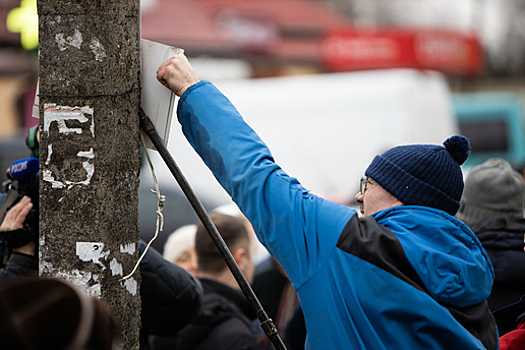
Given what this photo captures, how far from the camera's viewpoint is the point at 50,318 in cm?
114

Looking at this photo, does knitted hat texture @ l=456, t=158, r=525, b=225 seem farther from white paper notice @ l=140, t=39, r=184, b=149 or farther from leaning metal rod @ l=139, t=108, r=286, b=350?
white paper notice @ l=140, t=39, r=184, b=149

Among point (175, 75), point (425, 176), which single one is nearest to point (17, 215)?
point (175, 75)

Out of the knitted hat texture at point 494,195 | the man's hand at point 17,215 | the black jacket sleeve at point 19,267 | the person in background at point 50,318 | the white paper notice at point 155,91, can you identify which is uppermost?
the white paper notice at point 155,91

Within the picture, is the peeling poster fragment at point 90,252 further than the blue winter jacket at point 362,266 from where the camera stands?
Yes

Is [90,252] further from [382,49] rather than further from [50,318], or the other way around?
[382,49]

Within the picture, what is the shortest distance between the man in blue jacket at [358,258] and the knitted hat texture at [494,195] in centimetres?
126

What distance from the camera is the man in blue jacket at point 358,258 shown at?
1762 mm

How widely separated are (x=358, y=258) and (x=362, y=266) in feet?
0.08

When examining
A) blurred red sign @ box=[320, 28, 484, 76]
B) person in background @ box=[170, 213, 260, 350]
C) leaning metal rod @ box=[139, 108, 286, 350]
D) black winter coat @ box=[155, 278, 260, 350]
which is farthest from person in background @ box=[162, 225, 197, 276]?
blurred red sign @ box=[320, 28, 484, 76]

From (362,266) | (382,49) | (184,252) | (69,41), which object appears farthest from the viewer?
(382,49)

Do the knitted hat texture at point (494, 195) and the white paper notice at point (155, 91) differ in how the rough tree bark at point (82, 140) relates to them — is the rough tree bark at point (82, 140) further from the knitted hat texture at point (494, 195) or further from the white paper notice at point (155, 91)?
the knitted hat texture at point (494, 195)

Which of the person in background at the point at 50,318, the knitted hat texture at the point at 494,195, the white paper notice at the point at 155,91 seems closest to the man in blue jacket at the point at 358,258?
the white paper notice at the point at 155,91

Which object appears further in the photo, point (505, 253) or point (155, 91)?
point (505, 253)

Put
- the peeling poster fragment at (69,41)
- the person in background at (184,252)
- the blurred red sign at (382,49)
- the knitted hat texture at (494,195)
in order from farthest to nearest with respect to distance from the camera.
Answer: the blurred red sign at (382,49) → the person in background at (184,252) → the knitted hat texture at (494,195) → the peeling poster fragment at (69,41)
